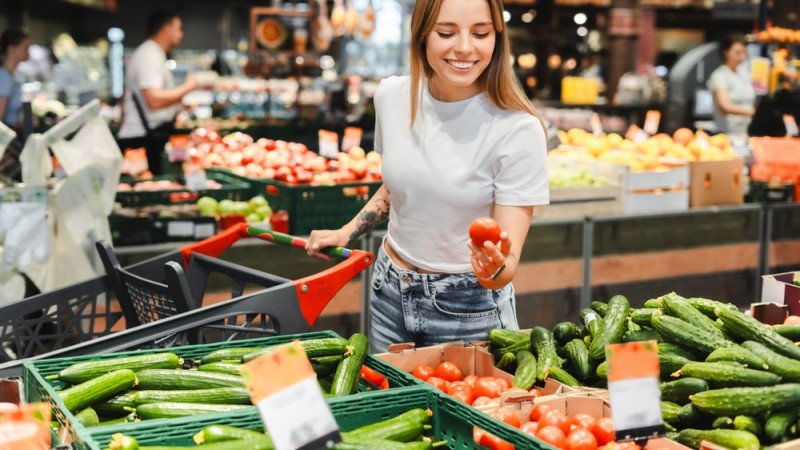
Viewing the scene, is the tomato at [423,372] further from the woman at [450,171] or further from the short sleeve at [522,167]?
the short sleeve at [522,167]

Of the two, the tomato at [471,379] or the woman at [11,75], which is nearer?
the tomato at [471,379]

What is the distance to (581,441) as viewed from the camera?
1944 millimetres

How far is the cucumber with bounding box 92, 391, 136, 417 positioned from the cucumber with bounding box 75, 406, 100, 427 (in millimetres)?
69

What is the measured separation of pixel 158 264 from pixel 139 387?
0.97 meters

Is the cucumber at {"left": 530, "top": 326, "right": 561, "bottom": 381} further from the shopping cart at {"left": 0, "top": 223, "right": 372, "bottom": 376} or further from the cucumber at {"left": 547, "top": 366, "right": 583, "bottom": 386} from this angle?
the shopping cart at {"left": 0, "top": 223, "right": 372, "bottom": 376}

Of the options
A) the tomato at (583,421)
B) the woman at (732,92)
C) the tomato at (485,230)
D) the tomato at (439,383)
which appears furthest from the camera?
the woman at (732,92)

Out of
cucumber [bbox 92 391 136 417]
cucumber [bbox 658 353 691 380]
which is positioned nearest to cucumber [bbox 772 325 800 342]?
cucumber [bbox 658 353 691 380]

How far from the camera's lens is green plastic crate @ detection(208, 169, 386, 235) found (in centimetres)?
493

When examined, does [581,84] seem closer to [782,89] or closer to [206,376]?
[782,89]

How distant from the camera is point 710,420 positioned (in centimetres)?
208

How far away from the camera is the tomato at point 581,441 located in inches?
76.3

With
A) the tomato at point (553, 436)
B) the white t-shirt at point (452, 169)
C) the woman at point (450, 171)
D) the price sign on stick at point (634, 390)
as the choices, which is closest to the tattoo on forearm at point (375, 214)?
the woman at point (450, 171)

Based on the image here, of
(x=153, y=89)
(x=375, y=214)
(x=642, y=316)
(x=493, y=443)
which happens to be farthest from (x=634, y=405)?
(x=153, y=89)

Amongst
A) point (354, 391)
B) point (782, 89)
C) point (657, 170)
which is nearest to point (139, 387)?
point (354, 391)
